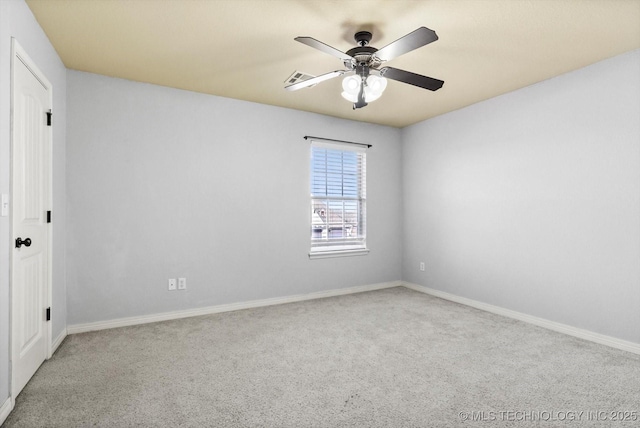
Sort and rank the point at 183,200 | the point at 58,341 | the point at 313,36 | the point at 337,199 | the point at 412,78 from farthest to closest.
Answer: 1. the point at 337,199
2. the point at 183,200
3. the point at 58,341
4. the point at 313,36
5. the point at 412,78

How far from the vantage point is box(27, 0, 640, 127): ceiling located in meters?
2.24

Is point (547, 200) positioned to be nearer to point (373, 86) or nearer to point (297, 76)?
point (373, 86)

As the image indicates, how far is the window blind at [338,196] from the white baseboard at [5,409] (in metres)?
3.23

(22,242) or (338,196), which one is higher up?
(338,196)

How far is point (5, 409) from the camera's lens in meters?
1.86

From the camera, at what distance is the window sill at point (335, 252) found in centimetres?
457

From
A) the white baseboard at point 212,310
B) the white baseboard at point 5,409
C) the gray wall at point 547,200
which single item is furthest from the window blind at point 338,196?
the white baseboard at point 5,409

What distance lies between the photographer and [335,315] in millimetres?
3799

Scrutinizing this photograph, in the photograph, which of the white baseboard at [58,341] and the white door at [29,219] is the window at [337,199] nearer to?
the white baseboard at [58,341]

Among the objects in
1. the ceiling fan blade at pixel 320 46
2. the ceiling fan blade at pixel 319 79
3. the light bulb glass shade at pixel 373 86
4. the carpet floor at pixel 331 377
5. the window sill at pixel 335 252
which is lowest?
the carpet floor at pixel 331 377

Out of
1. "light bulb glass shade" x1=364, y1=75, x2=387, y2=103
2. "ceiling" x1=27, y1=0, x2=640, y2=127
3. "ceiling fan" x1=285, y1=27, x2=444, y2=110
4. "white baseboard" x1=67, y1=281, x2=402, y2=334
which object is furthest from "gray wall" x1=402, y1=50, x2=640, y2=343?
"light bulb glass shade" x1=364, y1=75, x2=387, y2=103

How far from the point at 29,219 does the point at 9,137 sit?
0.64 m

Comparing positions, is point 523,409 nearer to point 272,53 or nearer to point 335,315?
point 335,315

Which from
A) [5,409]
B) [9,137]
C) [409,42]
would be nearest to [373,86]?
[409,42]
